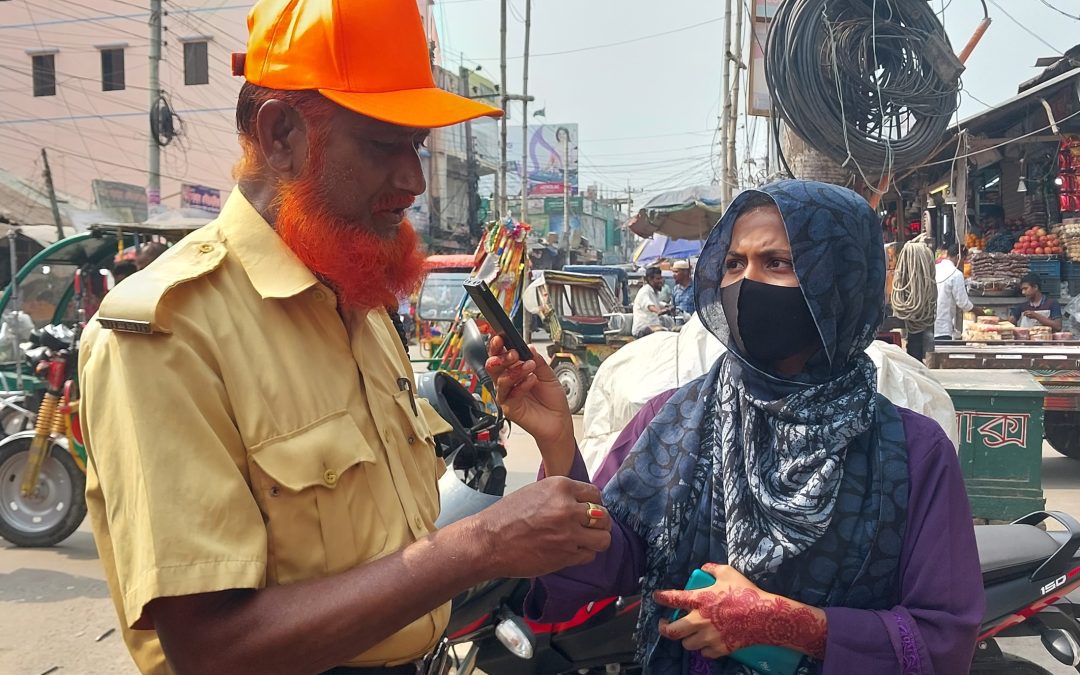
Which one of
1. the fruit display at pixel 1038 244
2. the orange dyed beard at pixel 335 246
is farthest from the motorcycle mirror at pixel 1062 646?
the fruit display at pixel 1038 244

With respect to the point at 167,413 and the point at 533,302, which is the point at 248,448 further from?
the point at 533,302

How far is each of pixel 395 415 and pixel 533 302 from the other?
9.07m

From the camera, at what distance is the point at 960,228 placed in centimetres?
1120

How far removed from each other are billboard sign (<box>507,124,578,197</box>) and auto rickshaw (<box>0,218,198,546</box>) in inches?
1936

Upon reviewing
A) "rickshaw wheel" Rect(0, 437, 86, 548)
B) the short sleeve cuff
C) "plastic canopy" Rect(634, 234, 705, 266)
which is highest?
"plastic canopy" Rect(634, 234, 705, 266)

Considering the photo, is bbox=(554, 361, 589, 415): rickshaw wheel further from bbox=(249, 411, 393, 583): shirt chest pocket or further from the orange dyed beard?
bbox=(249, 411, 393, 583): shirt chest pocket

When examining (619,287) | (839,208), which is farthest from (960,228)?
(619,287)

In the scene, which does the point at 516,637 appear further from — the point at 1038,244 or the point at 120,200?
the point at 120,200

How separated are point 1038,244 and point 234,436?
12.5 metres

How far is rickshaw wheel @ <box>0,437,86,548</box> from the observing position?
505 cm

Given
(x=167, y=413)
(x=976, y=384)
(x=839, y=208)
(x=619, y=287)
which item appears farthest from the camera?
(x=619, y=287)

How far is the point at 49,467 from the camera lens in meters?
5.08

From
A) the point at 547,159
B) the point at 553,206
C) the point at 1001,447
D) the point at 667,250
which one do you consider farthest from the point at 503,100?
the point at 547,159

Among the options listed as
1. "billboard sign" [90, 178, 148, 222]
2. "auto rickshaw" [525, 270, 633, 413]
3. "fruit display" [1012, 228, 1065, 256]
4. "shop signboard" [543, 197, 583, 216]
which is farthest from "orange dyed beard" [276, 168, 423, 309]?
"shop signboard" [543, 197, 583, 216]
